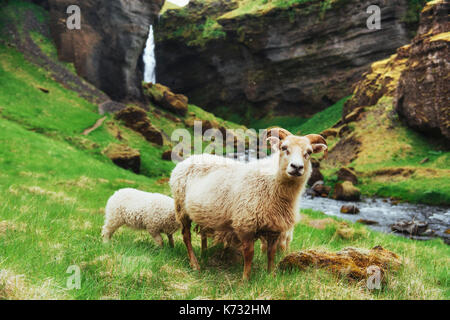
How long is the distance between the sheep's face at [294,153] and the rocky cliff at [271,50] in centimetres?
7892

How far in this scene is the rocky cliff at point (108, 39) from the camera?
48.1 m

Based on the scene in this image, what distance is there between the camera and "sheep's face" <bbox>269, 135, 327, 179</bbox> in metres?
4.95

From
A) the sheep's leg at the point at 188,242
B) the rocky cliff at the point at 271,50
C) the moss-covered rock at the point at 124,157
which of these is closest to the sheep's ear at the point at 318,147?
the sheep's leg at the point at 188,242

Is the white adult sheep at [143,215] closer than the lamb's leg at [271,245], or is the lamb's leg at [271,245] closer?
the lamb's leg at [271,245]

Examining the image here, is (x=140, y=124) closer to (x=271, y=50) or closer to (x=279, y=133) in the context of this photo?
(x=279, y=133)

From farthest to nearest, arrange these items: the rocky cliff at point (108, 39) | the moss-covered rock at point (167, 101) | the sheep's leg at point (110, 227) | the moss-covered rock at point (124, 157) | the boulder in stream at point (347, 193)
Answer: the moss-covered rock at point (167, 101) < the rocky cliff at point (108, 39) < the moss-covered rock at point (124, 157) < the boulder in stream at point (347, 193) < the sheep's leg at point (110, 227)

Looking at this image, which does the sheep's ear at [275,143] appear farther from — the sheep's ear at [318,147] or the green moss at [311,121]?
the green moss at [311,121]

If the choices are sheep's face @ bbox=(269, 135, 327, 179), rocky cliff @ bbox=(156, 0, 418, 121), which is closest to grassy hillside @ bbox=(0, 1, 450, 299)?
sheep's face @ bbox=(269, 135, 327, 179)

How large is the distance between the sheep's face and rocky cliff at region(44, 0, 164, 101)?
169ft

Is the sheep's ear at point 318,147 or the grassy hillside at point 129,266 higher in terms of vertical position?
the sheep's ear at point 318,147

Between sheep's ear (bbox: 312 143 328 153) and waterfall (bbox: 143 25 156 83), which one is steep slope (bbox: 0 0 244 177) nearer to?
waterfall (bbox: 143 25 156 83)

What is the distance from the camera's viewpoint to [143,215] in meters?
7.97

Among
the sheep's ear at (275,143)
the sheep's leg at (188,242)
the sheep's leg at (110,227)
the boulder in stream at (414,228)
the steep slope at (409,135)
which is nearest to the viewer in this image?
the sheep's ear at (275,143)

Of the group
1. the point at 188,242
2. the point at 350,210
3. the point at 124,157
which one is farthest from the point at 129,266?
the point at 124,157
